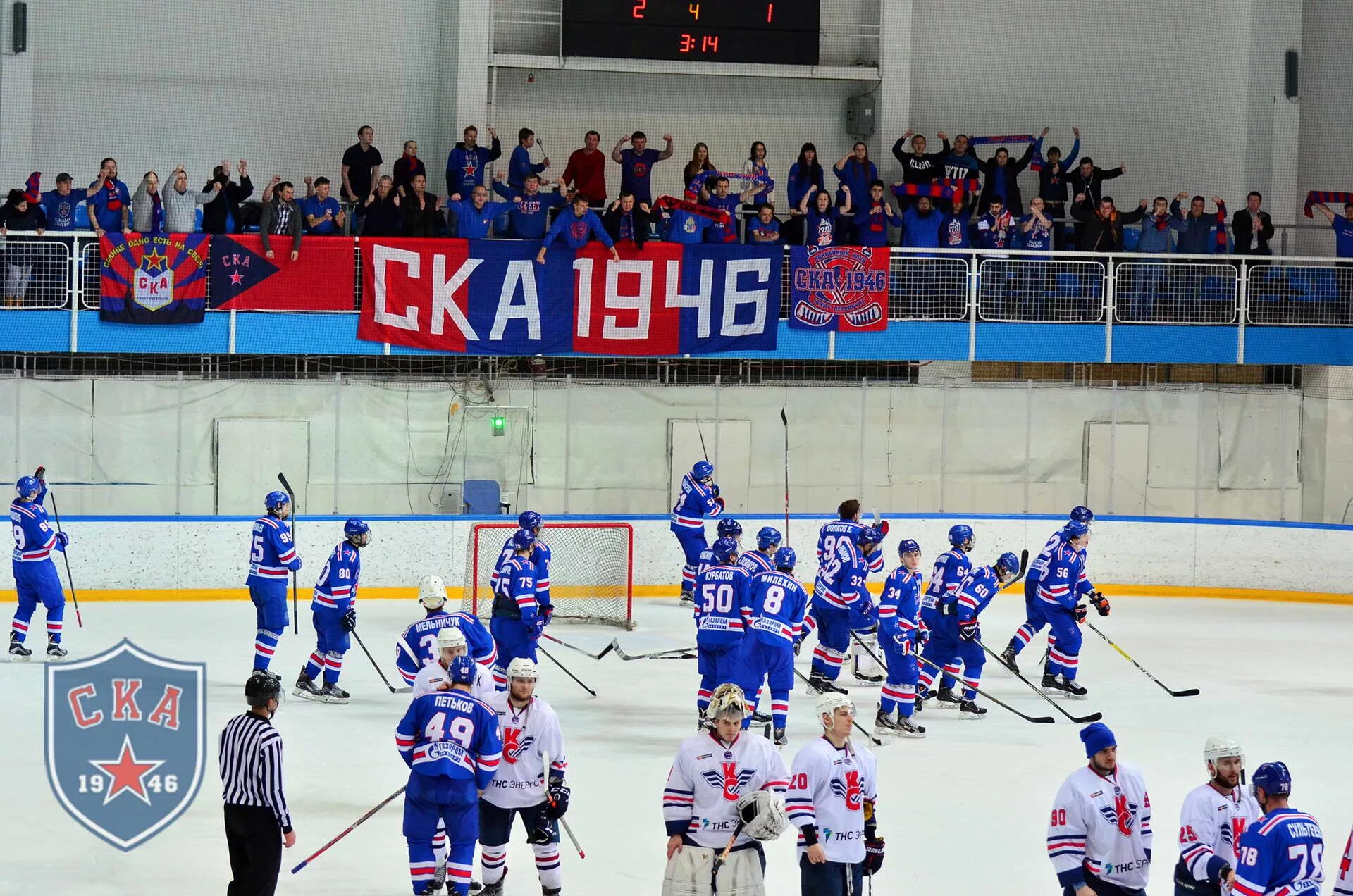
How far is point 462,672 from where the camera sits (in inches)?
281

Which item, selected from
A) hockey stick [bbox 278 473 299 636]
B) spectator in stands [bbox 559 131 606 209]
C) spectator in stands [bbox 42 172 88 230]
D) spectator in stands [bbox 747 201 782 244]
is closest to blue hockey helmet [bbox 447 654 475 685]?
hockey stick [bbox 278 473 299 636]

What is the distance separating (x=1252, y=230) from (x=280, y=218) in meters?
11.6

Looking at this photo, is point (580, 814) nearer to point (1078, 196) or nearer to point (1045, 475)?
point (1045, 475)

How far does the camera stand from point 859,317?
721 inches

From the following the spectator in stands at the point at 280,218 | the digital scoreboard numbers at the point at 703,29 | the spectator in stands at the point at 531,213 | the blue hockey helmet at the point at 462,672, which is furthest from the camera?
the digital scoreboard numbers at the point at 703,29

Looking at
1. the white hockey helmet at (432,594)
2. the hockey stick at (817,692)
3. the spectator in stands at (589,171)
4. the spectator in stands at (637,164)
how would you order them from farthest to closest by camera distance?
the spectator in stands at (589,171)
the spectator in stands at (637,164)
the hockey stick at (817,692)
the white hockey helmet at (432,594)

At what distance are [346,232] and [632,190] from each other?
3.49 m

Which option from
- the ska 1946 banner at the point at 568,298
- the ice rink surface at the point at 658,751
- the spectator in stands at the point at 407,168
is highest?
the spectator in stands at the point at 407,168

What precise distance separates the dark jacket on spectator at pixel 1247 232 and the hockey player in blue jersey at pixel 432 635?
43.5 feet

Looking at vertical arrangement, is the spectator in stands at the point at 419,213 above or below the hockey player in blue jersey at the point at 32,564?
above

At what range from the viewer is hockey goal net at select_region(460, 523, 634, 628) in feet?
52.2

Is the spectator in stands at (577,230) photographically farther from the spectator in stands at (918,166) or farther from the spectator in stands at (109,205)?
the spectator in stands at (109,205)

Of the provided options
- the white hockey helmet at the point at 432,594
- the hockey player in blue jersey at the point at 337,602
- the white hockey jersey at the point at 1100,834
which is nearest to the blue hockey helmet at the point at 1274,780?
the white hockey jersey at the point at 1100,834

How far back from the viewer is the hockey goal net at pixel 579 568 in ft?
52.2
